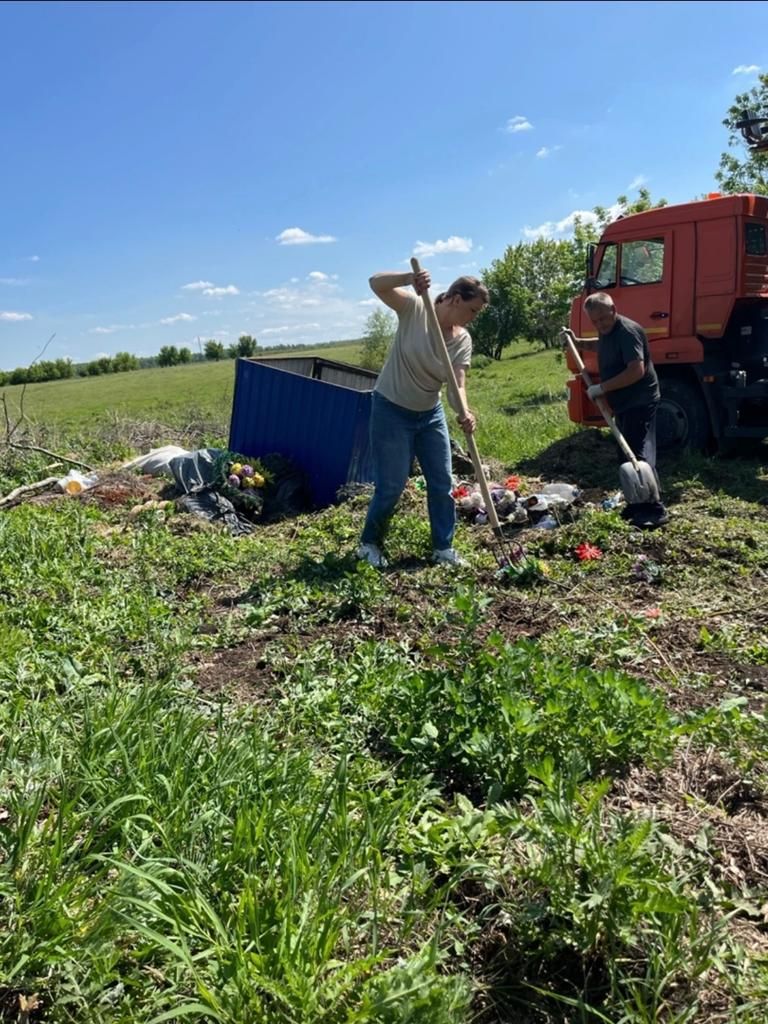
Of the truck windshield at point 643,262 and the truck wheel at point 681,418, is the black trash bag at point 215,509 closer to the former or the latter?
the truck wheel at point 681,418

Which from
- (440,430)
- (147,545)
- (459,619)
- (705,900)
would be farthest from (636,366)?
(705,900)

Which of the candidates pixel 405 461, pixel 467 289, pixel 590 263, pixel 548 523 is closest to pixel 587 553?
pixel 548 523

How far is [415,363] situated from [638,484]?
84.2 inches

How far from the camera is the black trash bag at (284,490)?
7.40 m

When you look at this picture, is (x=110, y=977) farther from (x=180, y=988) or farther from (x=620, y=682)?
(x=620, y=682)

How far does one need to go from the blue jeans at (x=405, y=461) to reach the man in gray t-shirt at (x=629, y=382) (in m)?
1.66

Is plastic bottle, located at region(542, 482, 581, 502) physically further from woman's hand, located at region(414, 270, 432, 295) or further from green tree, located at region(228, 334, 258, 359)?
green tree, located at region(228, 334, 258, 359)

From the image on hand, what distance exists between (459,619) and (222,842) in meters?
2.10

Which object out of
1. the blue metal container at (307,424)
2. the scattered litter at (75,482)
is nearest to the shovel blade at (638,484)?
the blue metal container at (307,424)

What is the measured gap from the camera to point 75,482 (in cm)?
840

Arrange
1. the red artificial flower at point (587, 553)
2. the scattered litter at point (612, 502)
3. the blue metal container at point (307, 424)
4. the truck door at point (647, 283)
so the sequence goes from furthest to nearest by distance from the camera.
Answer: the truck door at point (647, 283) → the blue metal container at point (307, 424) → the scattered litter at point (612, 502) → the red artificial flower at point (587, 553)

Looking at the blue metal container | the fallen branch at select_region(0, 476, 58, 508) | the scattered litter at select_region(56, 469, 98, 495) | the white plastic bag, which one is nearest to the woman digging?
the blue metal container

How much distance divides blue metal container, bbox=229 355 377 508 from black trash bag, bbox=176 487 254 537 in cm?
100

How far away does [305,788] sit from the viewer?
2.21m
